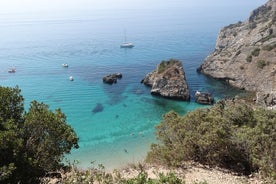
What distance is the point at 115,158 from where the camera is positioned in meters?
37.8

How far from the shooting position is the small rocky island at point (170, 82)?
62062 millimetres

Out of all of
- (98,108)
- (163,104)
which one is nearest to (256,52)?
(163,104)

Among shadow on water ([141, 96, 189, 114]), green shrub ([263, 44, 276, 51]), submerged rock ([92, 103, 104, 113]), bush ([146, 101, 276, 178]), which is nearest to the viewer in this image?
bush ([146, 101, 276, 178])

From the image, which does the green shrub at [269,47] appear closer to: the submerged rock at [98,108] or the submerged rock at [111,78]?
the submerged rock at [111,78]

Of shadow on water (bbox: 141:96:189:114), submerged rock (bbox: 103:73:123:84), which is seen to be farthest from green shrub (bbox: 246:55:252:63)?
submerged rock (bbox: 103:73:123:84)

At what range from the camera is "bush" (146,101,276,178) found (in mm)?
21344

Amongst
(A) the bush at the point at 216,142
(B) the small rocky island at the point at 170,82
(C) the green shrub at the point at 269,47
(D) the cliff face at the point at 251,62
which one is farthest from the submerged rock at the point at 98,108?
(C) the green shrub at the point at 269,47

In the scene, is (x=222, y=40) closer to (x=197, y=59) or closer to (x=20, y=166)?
(x=197, y=59)

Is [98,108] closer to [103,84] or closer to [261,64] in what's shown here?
[103,84]

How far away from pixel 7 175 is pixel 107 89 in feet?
184

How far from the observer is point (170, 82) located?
64.2 m

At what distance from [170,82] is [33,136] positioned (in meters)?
50.0

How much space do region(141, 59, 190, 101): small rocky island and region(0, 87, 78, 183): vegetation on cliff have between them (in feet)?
153

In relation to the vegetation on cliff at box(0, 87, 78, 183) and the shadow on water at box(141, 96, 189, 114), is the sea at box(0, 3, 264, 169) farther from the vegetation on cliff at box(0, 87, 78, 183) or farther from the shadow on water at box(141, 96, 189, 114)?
the vegetation on cliff at box(0, 87, 78, 183)
